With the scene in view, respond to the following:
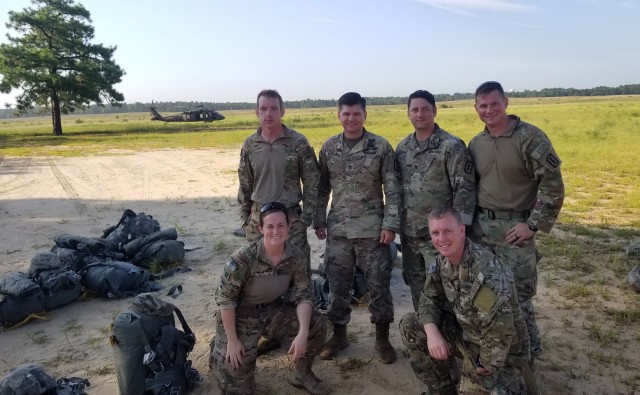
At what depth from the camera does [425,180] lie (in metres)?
3.79

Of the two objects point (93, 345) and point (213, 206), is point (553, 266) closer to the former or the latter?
point (93, 345)

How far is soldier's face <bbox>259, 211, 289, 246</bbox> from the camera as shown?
328 cm

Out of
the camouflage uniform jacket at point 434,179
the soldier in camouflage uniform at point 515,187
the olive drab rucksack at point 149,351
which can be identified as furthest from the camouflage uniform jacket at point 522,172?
the olive drab rucksack at point 149,351

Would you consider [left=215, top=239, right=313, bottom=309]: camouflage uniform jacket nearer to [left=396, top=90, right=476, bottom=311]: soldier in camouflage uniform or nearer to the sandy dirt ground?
the sandy dirt ground

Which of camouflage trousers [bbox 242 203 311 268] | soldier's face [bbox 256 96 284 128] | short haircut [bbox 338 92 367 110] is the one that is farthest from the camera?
camouflage trousers [bbox 242 203 311 268]

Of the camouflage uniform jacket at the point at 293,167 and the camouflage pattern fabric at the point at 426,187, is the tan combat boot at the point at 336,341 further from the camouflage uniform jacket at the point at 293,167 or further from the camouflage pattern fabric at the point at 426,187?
the camouflage uniform jacket at the point at 293,167

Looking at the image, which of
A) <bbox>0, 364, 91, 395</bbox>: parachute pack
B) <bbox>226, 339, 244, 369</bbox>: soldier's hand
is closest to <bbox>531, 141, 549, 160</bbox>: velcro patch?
<bbox>226, 339, 244, 369</bbox>: soldier's hand

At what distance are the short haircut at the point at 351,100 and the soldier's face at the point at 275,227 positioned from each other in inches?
43.7

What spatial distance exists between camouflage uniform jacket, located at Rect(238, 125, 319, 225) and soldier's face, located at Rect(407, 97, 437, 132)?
943mm

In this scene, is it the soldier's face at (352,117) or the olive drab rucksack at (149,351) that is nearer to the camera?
the olive drab rucksack at (149,351)

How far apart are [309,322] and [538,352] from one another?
1788 mm

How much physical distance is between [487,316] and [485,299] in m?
0.10

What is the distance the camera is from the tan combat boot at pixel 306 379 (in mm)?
3533

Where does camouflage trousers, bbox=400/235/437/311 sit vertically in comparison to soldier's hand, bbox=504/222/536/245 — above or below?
below
